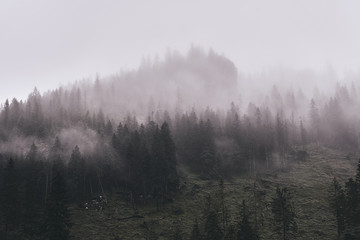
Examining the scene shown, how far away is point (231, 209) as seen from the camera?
96.8 metres

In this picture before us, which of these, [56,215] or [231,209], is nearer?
[56,215]

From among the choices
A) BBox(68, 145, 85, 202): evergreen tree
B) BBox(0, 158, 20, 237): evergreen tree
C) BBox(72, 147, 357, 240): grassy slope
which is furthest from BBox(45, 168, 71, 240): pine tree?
BBox(68, 145, 85, 202): evergreen tree

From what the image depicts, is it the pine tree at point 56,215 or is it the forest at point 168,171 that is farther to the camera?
the forest at point 168,171

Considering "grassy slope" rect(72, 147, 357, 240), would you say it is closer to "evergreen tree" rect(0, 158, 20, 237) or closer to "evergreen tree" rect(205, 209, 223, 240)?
"evergreen tree" rect(0, 158, 20, 237)

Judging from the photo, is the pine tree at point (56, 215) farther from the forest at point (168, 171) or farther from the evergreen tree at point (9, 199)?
the evergreen tree at point (9, 199)

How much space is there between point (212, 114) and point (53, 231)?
133 metres

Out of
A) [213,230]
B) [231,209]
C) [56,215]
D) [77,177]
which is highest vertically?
[77,177]

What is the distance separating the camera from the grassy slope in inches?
3282

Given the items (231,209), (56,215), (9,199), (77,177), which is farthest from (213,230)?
(77,177)

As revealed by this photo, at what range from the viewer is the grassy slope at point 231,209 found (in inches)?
3282

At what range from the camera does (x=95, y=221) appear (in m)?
89.6

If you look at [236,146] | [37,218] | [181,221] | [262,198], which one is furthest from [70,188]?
[236,146]

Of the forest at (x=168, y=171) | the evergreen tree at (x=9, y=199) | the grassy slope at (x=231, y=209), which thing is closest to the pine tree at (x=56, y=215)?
the forest at (x=168, y=171)

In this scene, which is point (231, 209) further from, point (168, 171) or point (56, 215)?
point (56, 215)
